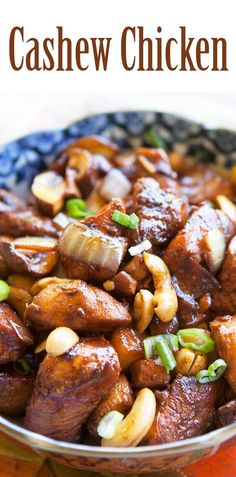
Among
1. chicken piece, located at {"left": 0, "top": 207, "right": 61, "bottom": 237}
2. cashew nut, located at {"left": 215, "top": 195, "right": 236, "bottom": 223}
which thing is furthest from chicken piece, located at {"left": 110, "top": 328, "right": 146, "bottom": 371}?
cashew nut, located at {"left": 215, "top": 195, "right": 236, "bottom": 223}

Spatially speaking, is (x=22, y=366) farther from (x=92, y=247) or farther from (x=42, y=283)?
(x=92, y=247)

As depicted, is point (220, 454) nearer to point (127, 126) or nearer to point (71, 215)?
point (71, 215)

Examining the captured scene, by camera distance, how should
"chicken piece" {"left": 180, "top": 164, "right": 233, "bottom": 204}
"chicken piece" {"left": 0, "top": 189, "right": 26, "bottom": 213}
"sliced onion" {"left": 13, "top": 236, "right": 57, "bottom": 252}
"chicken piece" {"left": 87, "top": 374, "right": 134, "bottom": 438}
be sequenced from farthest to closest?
1. "chicken piece" {"left": 180, "top": 164, "right": 233, "bottom": 204}
2. "chicken piece" {"left": 0, "top": 189, "right": 26, "bottom": 213}
3. "sliced onion" {"left": 13, "top": 236, "right": 57, "bottom": 252}
4. "chicken piece" {"left": 87, "top": 374, "right": 134, "bottom": 438}

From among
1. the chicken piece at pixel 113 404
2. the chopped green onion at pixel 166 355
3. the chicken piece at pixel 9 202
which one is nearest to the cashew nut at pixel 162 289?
the chopped green onion at pixel 166 355

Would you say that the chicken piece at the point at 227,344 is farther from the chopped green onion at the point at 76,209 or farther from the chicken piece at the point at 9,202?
the chicken piece at the point at 9,202

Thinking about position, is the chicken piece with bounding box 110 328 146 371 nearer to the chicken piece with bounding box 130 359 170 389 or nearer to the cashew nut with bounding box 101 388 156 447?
the chicken piece with bounding box 130 359 170 389

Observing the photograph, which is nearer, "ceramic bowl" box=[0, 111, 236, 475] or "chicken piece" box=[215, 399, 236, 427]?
"chicken piece" box=[215, 399, 236, 427]

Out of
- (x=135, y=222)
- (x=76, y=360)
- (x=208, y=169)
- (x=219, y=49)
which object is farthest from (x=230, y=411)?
(x=219, y=49)
